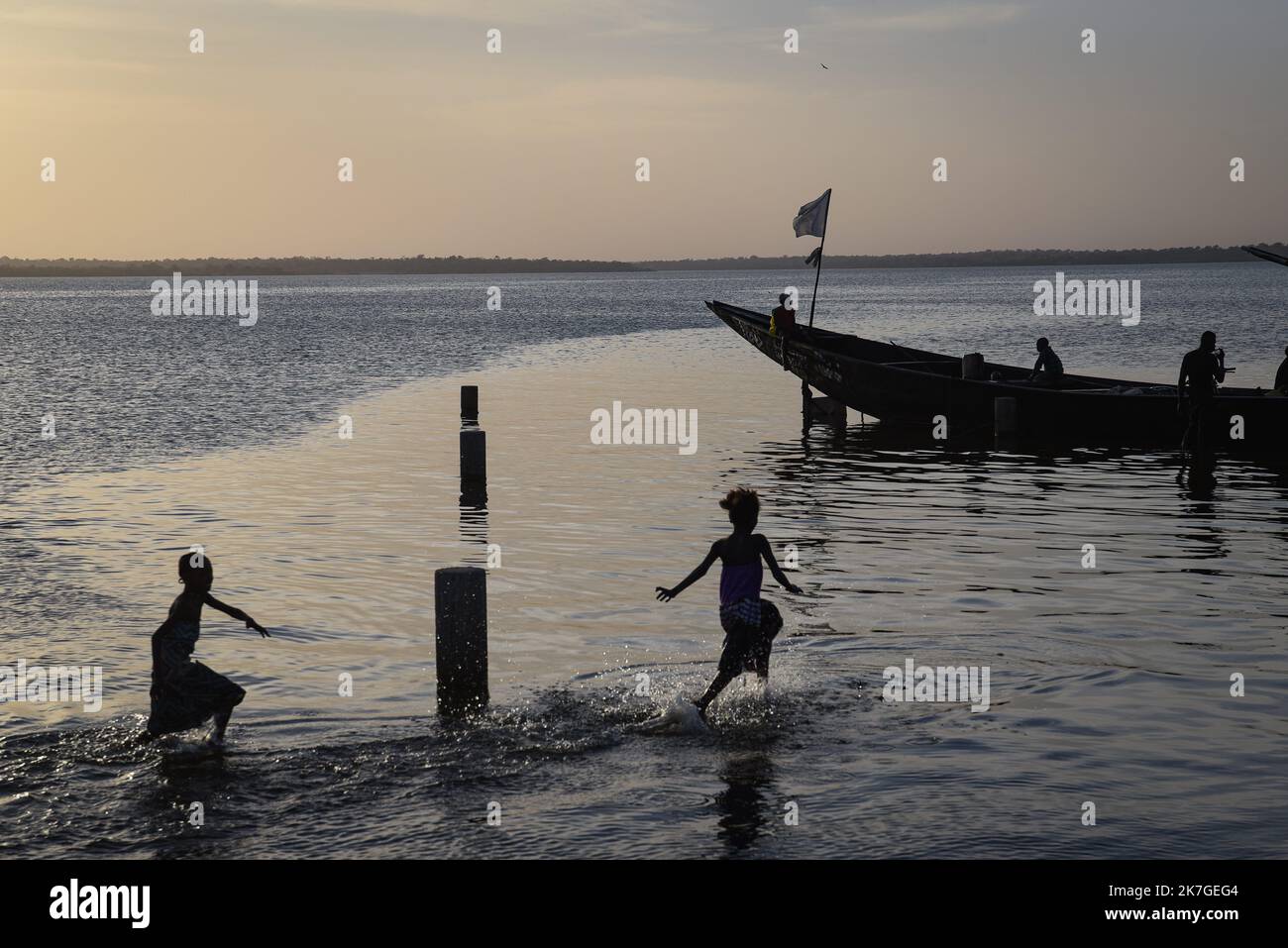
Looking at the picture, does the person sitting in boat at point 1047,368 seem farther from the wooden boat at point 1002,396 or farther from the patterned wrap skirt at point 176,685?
the patterned wrap skirt at point 176,685

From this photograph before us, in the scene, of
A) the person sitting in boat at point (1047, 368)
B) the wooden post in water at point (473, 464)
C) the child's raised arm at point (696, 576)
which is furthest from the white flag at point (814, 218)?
the child's raised arm at point (696, 576)

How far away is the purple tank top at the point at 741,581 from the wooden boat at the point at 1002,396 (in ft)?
57.6

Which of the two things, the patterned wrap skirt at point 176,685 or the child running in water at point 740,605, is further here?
the child running in water at point 740,605

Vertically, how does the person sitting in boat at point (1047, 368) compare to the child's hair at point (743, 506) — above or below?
above

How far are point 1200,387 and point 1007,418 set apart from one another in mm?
3780

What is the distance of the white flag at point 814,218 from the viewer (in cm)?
3462

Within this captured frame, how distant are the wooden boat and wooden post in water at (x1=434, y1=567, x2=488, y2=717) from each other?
18365 mm

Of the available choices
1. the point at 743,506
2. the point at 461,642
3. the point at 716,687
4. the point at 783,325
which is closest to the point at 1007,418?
the point at 783,325

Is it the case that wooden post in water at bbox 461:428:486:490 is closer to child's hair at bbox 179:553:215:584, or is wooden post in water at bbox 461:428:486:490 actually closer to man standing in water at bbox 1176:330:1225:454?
child's hair at bbox 179:553:215:584

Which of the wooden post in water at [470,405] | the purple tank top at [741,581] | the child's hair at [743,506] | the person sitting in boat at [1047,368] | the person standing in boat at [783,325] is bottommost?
the purple tank top at [741,581]

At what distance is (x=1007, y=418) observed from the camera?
26969mm

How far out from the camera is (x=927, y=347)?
214ft

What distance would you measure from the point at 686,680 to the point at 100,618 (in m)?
5.90
